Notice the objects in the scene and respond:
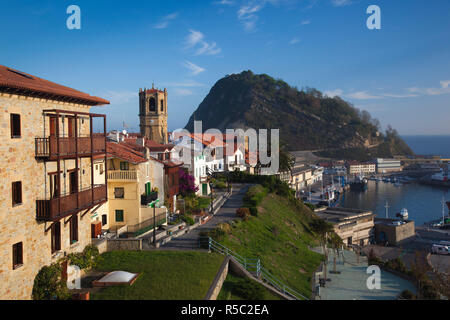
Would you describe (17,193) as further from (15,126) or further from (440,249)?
(440,249)

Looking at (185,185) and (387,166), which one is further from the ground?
(185,185)

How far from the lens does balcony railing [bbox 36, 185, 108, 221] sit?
1595 centimetres

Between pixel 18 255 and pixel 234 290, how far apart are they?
10136 mm

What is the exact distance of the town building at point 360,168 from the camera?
6929 inches

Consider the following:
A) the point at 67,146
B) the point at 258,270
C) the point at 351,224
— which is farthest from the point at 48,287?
the point at 351,224

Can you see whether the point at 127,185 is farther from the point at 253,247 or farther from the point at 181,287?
the point at 181,287

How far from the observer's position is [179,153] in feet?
150

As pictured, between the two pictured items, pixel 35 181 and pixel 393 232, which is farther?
pixel 393 232

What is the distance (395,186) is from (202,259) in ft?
477

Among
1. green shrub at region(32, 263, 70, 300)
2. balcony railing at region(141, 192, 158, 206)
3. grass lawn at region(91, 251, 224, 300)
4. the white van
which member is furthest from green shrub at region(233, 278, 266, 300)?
the white van

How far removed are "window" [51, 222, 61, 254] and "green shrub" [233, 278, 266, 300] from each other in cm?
913

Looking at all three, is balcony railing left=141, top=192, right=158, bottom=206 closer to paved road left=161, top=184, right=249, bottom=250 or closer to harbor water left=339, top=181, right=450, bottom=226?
paved road left=161, top=184, right=249, bottom=250

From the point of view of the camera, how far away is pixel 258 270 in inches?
865

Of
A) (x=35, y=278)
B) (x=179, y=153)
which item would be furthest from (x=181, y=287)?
(x=179, y=153)
